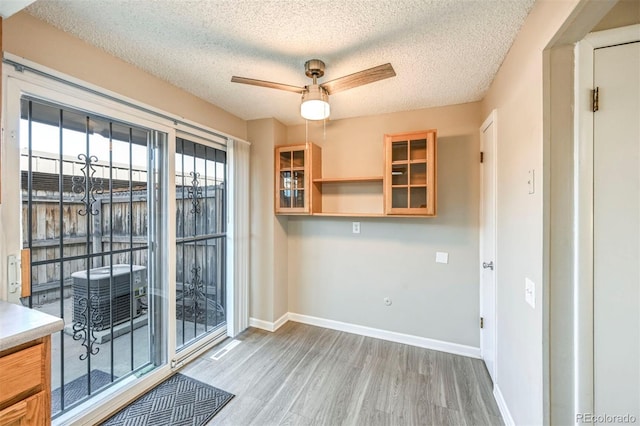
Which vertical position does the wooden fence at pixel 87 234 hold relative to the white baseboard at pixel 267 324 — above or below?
above

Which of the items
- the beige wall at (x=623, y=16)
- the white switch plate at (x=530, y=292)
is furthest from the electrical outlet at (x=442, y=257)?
the beige wall at (x=623, y=16)

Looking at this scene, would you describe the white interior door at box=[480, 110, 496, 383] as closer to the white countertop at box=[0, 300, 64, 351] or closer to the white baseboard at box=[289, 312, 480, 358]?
the white baseboard at box=[289, 312, 480, 358]

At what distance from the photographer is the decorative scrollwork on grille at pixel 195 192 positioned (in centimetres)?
255

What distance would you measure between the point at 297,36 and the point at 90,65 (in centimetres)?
137

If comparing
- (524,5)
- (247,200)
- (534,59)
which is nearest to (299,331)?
(247,200)

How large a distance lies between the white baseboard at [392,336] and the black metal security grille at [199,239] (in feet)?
3.37

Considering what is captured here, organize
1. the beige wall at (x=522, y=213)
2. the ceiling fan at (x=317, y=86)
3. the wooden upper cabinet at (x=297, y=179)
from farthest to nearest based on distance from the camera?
the wooden upper cabinet at (x=297, y=179) → the ceiling fan at (x=317, y=86) → the beige wall at (x=522, y=213)

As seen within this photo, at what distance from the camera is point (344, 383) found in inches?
84.7

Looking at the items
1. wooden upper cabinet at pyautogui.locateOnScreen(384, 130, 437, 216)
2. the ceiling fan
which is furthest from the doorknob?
the ceiling fan

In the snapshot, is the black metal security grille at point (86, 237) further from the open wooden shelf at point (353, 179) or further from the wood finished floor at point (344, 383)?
the open wooden shelf at point (353, 179)

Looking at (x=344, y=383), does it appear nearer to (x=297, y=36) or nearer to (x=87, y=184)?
(x=87, y=184)

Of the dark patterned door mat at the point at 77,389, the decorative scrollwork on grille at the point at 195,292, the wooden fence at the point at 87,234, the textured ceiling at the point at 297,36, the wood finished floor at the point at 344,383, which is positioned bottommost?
the wood finished floor at the point at 344,383

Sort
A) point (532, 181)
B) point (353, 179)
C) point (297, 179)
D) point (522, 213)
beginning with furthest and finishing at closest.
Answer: point (297, 179), point (353, 179), point (522, 213), point (532, 181)

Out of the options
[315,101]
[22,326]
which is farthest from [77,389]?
[315,101]
